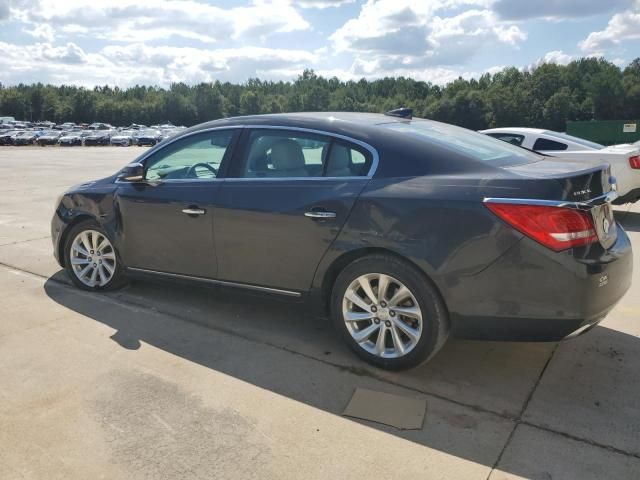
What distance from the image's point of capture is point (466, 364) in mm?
3738

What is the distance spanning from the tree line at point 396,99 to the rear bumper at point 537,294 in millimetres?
83307

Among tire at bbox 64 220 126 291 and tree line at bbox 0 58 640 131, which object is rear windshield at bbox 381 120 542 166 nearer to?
tire at bbox 64 220 126 291

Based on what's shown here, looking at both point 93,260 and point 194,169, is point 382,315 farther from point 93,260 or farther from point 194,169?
point 93,260

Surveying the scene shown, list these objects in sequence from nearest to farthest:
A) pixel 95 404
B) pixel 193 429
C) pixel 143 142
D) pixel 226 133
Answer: pixel 193 429 → pixel 95 404 → pixel 226 133 → pixel 143 142

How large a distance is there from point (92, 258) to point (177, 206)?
1.24 meters

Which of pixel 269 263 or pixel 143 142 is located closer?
pixel 269 263

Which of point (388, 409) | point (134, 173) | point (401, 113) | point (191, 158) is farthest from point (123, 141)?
point (388, 409)

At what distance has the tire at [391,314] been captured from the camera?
336 cm

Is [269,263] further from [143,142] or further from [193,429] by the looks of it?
[143,142]

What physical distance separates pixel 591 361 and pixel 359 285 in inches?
63.1

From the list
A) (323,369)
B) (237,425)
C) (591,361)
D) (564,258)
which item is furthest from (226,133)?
(591,361)

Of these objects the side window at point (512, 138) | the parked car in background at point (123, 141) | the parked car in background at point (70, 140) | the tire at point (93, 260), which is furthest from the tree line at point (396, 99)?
the tire at point (93, 260)

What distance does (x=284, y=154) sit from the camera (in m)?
4.09

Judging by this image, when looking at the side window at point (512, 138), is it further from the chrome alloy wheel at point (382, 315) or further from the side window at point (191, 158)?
the chrome alloy wheel at point (382, 315)
